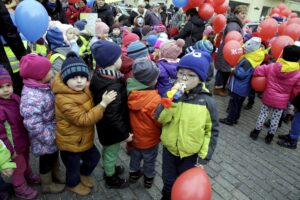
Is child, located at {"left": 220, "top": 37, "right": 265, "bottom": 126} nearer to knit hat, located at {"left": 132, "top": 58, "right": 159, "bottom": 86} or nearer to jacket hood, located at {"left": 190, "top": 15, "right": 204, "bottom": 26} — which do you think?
jacket hood, located at {"left": 190, "top": 15, "right": 204, "bottom": 26}

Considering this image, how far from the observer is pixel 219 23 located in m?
6.24

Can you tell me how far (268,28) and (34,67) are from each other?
16.4ft

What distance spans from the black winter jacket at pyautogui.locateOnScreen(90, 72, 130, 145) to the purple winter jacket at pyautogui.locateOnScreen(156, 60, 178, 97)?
0.87 metres

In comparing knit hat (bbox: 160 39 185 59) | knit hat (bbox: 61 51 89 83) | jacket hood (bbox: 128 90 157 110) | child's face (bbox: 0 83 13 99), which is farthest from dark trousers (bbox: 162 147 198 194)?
child's face (bbox: 0 83 13 99)

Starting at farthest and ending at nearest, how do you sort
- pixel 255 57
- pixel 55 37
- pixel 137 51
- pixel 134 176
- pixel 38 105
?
pixel 255 57
pixel 55 37
pixel 137 51
pixel 134 176
pixel 38 105

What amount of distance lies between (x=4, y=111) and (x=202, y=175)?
6.22ft

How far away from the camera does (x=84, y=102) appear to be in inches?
96.4

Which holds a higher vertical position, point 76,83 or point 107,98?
point 76,83

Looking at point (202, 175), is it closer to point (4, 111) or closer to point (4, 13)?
point (4, 111)

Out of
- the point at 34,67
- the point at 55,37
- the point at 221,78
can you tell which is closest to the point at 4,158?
the point at 34,67

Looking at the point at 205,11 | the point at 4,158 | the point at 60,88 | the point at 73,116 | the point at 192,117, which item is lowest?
the point at 4,158

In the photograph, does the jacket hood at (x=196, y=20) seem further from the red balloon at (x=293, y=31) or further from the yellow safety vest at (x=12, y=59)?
the yellow safety vest at (x=12, y=59)

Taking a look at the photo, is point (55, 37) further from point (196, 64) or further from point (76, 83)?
point (196, 64)

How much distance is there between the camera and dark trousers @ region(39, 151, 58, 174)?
106 inches
